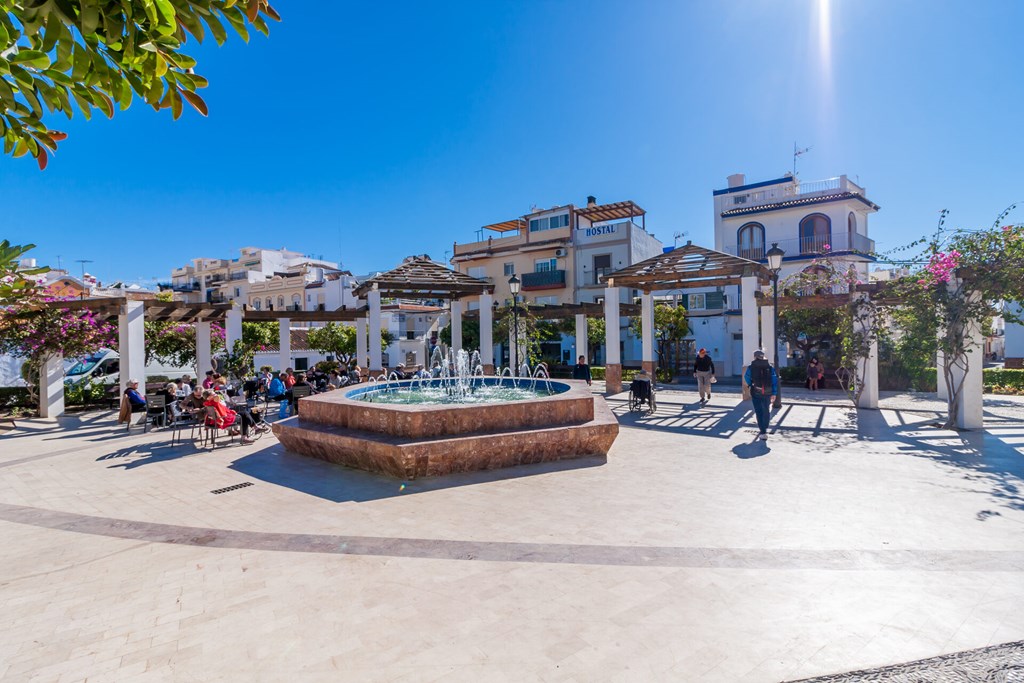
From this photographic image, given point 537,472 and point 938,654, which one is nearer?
point 938,654

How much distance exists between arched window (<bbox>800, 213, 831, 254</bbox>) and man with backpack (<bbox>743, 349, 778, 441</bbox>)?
892 inches

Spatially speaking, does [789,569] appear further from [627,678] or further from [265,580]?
[265,580]

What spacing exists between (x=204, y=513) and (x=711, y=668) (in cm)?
535

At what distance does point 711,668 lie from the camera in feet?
9.60

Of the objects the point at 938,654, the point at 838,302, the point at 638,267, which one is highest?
the point at 638,267

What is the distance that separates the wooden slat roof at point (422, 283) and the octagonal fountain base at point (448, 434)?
9422mm

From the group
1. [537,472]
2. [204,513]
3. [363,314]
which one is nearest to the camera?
[204,513]

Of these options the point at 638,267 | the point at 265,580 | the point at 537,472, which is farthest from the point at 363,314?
the point at 265,580

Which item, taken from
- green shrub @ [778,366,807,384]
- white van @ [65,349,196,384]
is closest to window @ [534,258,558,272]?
green shrub @ [778,366,807,384]

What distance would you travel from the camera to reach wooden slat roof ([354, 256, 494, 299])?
17.4 meters

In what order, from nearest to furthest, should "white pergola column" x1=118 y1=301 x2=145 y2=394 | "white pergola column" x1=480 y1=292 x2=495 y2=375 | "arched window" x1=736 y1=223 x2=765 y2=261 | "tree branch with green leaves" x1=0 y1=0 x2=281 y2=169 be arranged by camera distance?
"tree branch with green leaves" x1=0 y1=0 x2=281 y2=169, "white pergola column" x1=118 y1=301 x2=145 y2=394, "white pergola column" x1=480 y1=292 x2=495 y2=375, "arched window" x1=736 y1=223 x2=765 y2=261

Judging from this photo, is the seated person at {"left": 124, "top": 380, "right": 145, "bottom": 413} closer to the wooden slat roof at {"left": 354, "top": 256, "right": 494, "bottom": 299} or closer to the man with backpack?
the wooden slat roof at {"left": 354, "top": 256, "right": 494, "bottom": 299}

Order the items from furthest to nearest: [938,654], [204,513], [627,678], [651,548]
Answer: [204,513] → [651,548] → [938,654] → [627,678]

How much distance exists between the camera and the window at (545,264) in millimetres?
34719
